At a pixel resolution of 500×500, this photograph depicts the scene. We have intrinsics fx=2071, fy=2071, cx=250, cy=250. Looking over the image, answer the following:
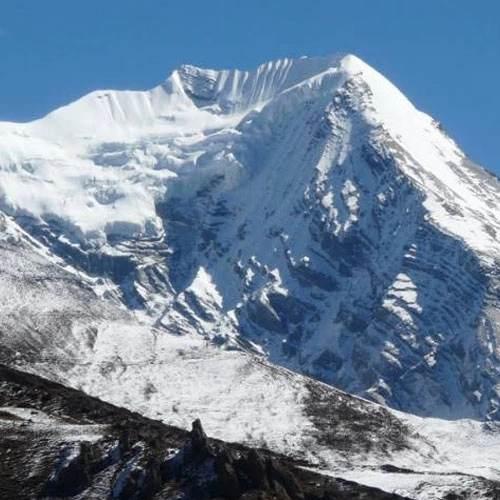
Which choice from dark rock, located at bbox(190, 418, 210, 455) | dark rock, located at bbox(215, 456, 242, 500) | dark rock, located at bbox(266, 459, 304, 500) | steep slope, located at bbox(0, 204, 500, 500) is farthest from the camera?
steep slope, located at bbox(0, 204, 500, 500)

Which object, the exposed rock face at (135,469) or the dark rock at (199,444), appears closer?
the exposed rock face at (135,469)

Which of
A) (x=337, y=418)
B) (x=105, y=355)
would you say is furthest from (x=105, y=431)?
(x=105, y=355)

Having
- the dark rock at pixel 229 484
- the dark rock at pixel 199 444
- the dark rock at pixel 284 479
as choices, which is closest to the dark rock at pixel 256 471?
the dark rock at pixel 284 479

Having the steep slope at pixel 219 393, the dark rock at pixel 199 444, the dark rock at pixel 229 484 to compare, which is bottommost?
the dark rock at pixel 229 484

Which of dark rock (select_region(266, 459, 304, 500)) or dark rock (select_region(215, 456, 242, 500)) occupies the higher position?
dark rock (select_region(266, 459, 304, 500))

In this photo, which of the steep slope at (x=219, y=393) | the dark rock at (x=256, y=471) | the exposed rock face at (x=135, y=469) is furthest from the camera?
the steep slope at (x=219, y=393)

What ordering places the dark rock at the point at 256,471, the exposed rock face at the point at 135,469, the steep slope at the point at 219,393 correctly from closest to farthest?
the dark rock at the point at 256,471 < the exposed rock face at the point at 135,469 < the steep slope at the point at 219,393

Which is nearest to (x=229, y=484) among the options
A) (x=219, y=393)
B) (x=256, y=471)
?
(x=256, y=471)

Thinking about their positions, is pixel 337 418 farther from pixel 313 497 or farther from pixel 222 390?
pixel 313 497

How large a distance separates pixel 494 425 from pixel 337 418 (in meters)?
35.5

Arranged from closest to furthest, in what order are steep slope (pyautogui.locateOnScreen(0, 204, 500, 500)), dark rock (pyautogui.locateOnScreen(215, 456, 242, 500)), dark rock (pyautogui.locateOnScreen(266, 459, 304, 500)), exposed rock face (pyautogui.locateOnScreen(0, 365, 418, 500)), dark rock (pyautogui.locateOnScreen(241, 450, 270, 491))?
dark rock (pyautogui.locateOnScreen(215, 456, 242, 500)), dark rock (pyautogui.locateOnScreen(241, 450, 270, 491)), exposed rock face (pyautogui.locateOnScreen(0, 365, 418, 500)), dark rock (pyautogui.locateOnScreen(266, 459, 304, 500)), steep slope (pyautogui.locateOnScreen(0, 204, 500, 500))

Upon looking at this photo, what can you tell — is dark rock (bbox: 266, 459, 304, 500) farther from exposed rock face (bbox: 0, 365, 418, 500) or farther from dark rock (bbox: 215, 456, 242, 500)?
dark rock (bbox: 215, 456, 242, 500)

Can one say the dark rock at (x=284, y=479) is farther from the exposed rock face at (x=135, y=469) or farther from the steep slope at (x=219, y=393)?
the steep slope at (x=219, y=393)

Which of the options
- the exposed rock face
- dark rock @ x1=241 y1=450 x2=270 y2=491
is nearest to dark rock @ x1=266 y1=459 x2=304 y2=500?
the exposed rock face
